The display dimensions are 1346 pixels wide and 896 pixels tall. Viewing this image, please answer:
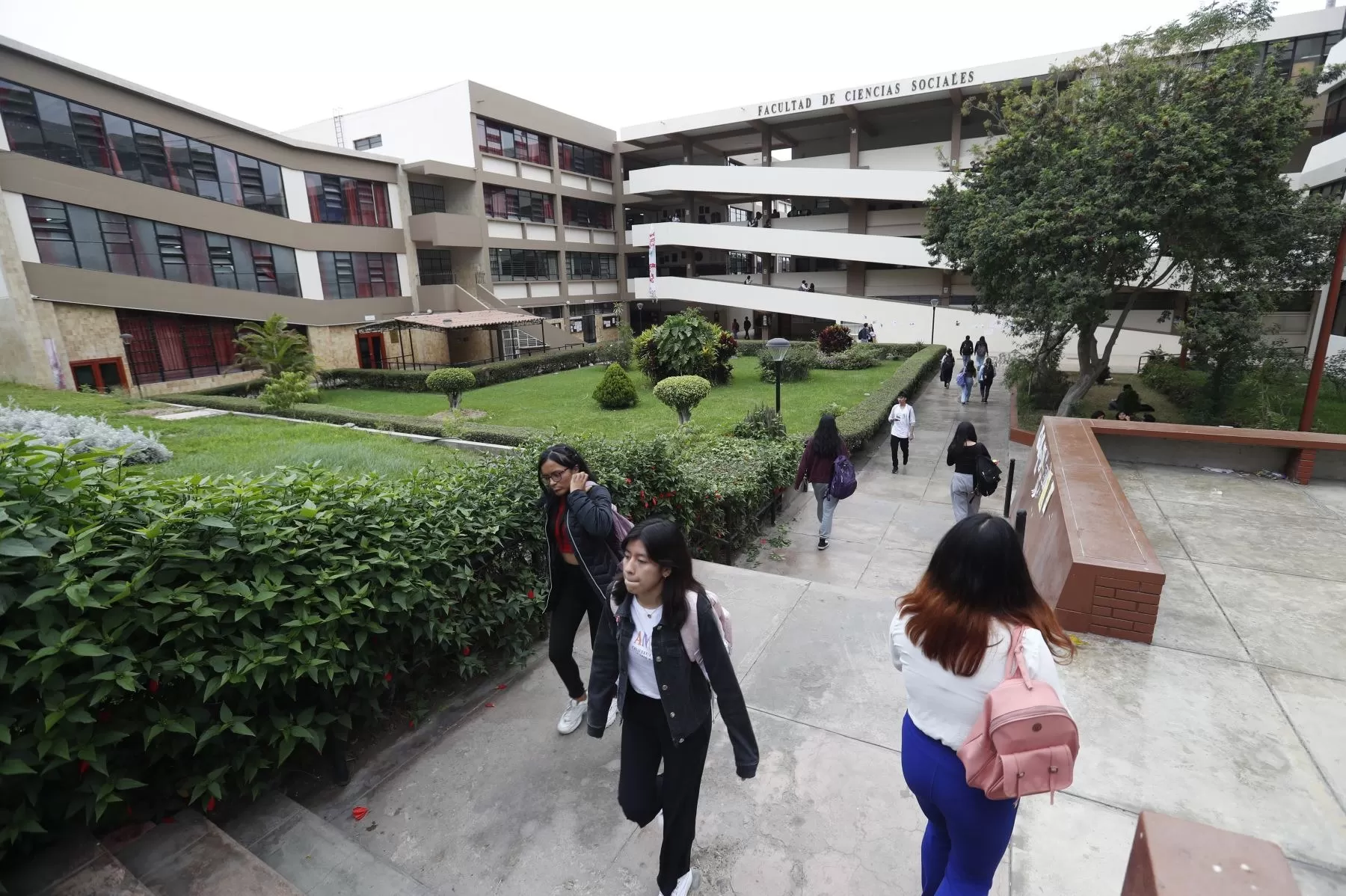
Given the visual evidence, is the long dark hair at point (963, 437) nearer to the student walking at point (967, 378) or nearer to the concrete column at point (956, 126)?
the student walking at point (967, 378)

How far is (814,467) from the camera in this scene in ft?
25.0

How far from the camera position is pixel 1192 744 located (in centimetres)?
331

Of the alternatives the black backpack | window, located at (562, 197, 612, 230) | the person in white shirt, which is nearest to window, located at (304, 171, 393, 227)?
window, located at (562, 197, 612, 230)

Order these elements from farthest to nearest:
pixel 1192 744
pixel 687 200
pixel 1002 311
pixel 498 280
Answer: pixel 687 200 < pixel 498 280 < pixel 1002 311 < pixel 1192 744

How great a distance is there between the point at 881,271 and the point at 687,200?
13.8 m

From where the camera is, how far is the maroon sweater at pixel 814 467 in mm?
7531

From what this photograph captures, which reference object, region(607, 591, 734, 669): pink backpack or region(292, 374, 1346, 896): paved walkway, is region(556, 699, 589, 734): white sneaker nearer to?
region(292, 374, 1346, 896): paved walkway

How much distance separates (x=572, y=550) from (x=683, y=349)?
15727 mm

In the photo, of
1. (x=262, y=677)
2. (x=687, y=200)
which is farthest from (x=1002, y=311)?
(x=687, y=200)

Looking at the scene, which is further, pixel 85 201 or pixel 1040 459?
pixel 85 201

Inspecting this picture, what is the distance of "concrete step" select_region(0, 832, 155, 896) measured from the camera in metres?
2.21

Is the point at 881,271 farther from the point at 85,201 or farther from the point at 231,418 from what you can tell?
the point at 85,201

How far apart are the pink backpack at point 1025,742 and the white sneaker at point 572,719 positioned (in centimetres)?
228

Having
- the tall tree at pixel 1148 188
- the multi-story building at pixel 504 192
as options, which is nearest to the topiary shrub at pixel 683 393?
the tall tree at pixel 1148 188
